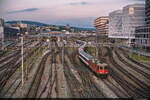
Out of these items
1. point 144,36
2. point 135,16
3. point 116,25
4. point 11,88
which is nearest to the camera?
point 11,88

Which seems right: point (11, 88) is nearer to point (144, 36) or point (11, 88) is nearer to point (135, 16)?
point (144, 36)

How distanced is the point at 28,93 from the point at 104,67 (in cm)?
1291

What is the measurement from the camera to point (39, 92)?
21.2 meters

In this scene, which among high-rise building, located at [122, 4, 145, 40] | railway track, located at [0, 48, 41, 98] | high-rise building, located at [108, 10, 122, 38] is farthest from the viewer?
high-rise building, located at [108, 10, 122, 38]

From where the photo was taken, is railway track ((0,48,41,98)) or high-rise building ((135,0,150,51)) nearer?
railway track ((0,48,41,98))

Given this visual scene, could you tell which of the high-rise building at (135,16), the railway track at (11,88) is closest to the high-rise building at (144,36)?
the high-rise building at (135,16)

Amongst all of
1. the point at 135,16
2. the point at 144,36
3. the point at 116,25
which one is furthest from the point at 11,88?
the point at 116,25

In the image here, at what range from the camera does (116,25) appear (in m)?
116

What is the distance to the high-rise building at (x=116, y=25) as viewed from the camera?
112 meters

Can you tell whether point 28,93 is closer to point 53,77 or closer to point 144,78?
point 53,77

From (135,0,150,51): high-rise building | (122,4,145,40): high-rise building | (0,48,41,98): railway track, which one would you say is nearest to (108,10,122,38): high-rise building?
(122,4,145,40): high-rise building

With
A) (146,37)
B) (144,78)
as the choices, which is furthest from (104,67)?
(146,37)

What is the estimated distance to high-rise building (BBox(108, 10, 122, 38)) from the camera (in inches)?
4397

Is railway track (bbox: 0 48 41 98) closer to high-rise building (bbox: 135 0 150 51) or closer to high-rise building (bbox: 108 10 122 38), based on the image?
high-rise building (bbox: 135 0 150 51)
